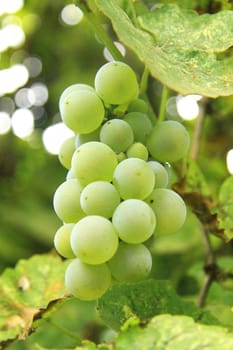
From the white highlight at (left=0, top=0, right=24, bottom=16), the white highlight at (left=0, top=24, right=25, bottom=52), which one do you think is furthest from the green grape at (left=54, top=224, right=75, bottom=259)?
the white highlight at (left=0, top=24, right=25, bottom=52)

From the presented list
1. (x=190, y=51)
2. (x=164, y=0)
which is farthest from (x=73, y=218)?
(x=164, y=0)

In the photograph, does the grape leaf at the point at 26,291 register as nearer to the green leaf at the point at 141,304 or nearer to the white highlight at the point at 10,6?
the green leaf at the point at 141,304

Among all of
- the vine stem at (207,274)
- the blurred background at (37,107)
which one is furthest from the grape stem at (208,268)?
the blurred background at (37,107)

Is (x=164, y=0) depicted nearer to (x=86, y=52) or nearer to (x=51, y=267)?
(x=51, y=267)

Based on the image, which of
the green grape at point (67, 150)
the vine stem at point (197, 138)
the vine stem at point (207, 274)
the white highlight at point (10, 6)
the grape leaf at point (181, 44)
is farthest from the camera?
the white highlight at point (10, 6)

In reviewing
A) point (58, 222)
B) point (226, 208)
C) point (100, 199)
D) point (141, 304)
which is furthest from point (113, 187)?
point (58, 222)

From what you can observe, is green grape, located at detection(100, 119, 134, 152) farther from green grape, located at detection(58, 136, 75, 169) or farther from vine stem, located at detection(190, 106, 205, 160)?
vine stem, located at detection(190, 106, 205, 160)
